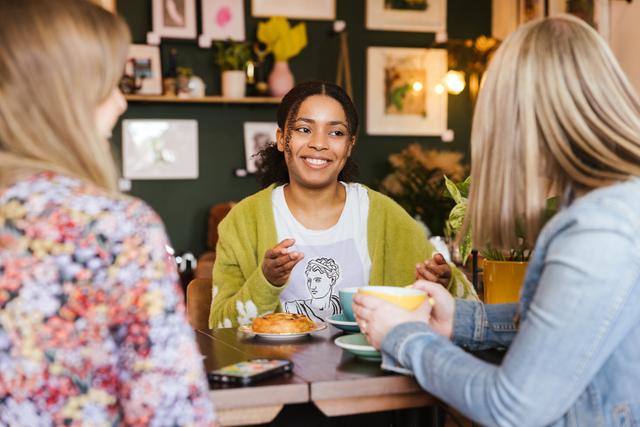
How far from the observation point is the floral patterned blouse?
0.99 meters

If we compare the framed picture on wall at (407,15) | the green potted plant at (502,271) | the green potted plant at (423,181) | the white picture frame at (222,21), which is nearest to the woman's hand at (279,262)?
the green potted plant at (502,271)

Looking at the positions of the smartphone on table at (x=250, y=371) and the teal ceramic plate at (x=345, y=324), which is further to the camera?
the teal ceramic plate at (x=345, y=324)

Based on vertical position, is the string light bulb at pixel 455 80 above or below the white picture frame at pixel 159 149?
above

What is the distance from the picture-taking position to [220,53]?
5.50 meters

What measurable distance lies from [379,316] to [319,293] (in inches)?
33.4

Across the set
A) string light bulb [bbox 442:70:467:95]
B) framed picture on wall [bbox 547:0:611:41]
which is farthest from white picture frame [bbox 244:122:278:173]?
framed picture on wall [bbox 547:0:611:41]

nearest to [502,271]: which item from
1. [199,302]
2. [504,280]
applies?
[504,280]

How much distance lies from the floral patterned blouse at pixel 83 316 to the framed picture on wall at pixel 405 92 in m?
5.08

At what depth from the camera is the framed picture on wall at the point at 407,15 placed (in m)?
6.00

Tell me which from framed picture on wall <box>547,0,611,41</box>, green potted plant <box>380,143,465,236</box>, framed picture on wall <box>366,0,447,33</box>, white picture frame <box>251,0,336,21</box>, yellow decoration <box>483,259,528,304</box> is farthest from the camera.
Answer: framed picture on wall <box>366,0,447,33</box>

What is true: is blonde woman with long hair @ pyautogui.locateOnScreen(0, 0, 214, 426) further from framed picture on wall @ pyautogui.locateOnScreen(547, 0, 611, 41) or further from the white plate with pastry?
framed picture on wall @ pyautogui.locateOnScreen(547, 0, 611, 41)

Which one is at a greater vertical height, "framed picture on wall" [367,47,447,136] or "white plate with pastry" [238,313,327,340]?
"framed picture on wall" [367,47,447,136]

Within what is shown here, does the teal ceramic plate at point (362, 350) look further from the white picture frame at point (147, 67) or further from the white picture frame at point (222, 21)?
the white picture frame at point (222, 21)

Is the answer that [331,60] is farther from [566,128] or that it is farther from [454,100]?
[566,128]
